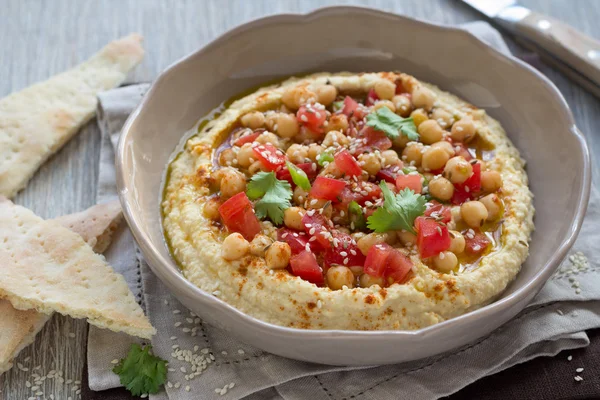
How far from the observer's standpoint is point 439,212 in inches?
209

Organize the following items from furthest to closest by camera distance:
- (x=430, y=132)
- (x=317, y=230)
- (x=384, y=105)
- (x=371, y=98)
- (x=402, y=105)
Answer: (x=371, y=98) → (x=402, y=105) → (x=384, y=105) → (x=430, y=132) → (x=317, y=230)

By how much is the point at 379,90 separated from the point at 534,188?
60.4 inches

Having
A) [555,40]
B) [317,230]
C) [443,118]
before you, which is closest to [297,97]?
[443,118]

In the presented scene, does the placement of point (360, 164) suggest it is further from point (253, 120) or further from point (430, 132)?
point (253, 120)

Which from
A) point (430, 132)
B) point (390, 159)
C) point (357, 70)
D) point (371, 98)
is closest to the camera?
point (390, 159)

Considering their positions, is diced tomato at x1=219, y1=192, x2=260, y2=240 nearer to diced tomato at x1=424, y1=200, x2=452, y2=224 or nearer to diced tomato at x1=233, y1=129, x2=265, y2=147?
diced tomato at x1=233, y1=129, x2=265, y2=147

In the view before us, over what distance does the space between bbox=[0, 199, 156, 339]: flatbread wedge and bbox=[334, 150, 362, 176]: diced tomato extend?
5.96 ft

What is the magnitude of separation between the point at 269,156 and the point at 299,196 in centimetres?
43

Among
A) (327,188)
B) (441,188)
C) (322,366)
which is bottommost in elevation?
(322,366)

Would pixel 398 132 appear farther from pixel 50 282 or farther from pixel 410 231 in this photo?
pixel 50 282

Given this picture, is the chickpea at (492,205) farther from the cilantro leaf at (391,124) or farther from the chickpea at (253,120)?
the chickpea at (253,120)

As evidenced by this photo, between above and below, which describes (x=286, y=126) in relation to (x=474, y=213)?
below

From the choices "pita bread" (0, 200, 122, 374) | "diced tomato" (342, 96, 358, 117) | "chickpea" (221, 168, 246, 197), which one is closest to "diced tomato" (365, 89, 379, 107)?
"diced tomato" (342, 96, 358, 117)

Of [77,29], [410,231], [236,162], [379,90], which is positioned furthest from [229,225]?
[77,29]
